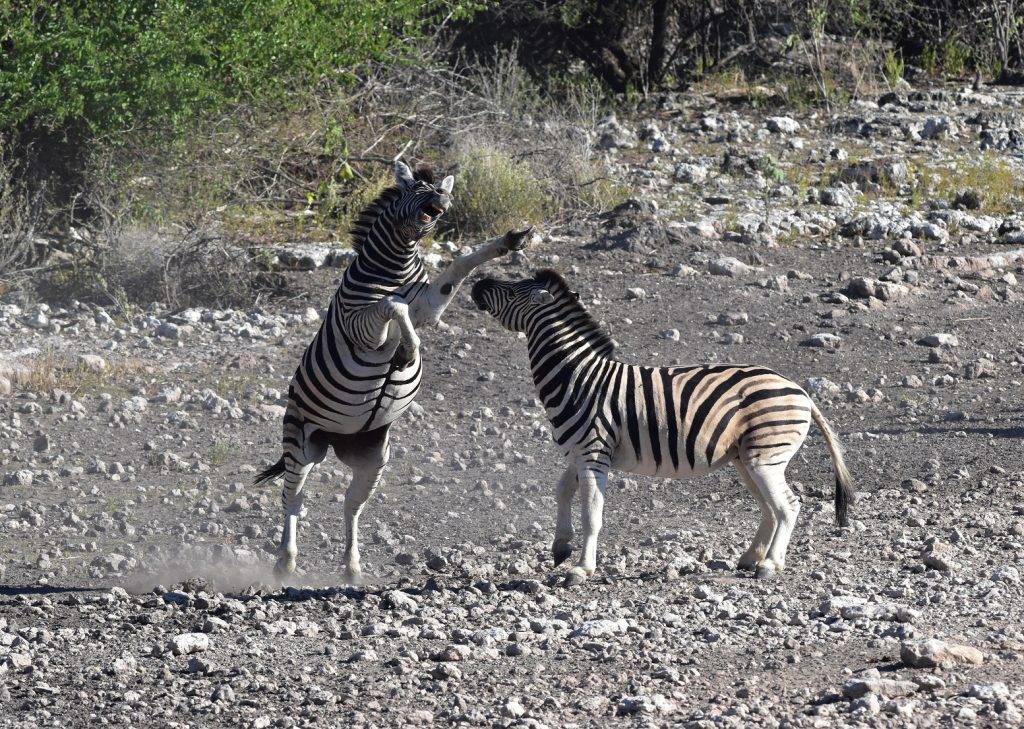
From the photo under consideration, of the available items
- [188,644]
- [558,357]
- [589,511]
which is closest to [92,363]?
[558,357]

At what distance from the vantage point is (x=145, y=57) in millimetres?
11977

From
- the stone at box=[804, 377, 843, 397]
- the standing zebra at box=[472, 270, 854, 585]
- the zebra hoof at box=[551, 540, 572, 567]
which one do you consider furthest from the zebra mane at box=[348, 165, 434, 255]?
the stone at box=[804, 377, 843, 397]

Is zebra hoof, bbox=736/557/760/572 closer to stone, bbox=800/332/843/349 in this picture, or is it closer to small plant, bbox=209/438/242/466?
small plant, bbox=209/438/242/466

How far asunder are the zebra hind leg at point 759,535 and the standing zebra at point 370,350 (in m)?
1.58

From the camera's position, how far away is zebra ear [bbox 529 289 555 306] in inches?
274

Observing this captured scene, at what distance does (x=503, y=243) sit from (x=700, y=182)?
8504 millimetres

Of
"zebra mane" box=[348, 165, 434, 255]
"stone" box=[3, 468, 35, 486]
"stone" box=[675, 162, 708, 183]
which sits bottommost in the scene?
"stone" box=[3, 468, 35, 486]

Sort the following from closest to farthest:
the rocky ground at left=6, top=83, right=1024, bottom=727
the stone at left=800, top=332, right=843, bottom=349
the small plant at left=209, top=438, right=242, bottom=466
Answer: the rocky ground at left=6, top=83, right=1024, bottom=727
the small plant at left=209, top=438, right=242, bottom=466
the stone at left=800, top=332, right=843, bottom=349

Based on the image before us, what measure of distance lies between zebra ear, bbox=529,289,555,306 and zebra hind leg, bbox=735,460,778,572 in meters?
1.17

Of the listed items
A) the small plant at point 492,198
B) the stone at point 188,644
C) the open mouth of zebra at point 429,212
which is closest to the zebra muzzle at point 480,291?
the open mouth of zebra at point 429,212

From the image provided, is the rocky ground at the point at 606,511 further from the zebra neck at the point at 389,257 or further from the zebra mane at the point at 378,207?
the zebra mane at the point at 378,207

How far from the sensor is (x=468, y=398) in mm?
10055

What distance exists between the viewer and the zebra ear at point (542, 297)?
6.97 metres

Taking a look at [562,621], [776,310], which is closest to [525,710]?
[562,621]
